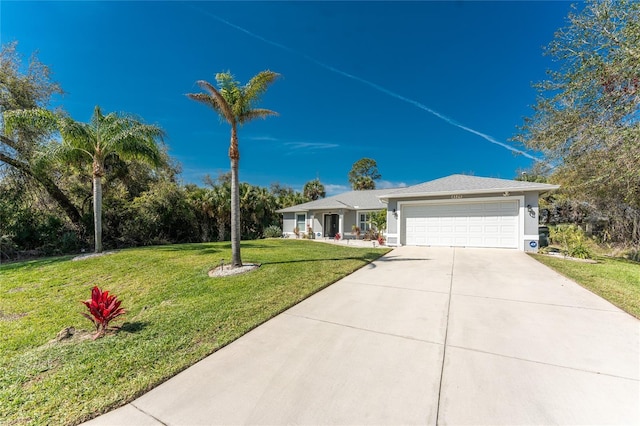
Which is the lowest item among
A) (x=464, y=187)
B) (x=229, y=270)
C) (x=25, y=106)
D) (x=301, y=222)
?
(x=229, y=270)

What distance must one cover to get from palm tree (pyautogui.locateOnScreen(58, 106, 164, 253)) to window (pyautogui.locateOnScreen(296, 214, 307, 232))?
1154 cm

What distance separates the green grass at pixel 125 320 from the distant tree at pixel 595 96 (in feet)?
27.2

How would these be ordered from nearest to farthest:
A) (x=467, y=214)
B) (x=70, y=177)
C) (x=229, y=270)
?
1. (x=229, y=270)
2. (x=467, y=214)
3. (x=70, y=177)

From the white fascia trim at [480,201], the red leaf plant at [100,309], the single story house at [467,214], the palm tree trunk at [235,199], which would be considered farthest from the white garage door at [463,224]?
the red leaf plant at [100,309]

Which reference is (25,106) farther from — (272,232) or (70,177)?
(272,232)

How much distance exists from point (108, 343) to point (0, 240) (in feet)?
39.8

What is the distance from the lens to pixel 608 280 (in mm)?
5883

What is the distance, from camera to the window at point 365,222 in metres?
18.5

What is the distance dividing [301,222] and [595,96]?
16500 mm

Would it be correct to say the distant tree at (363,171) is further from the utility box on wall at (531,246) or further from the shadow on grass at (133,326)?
the shadow on grass at (133,326)

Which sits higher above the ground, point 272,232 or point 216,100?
point 216,100

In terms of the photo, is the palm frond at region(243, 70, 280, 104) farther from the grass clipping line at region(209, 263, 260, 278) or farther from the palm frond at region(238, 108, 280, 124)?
the grass clipping line at region(209, 263, 260, 278)

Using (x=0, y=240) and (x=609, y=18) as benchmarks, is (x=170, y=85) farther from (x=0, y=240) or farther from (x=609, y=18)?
(x=609, y=18)

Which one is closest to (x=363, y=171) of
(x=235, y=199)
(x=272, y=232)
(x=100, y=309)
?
(x=272, y=232)
